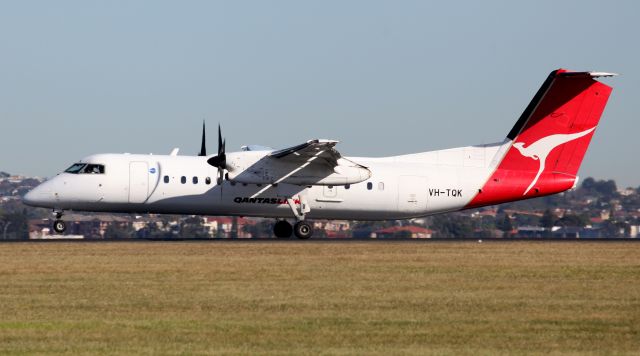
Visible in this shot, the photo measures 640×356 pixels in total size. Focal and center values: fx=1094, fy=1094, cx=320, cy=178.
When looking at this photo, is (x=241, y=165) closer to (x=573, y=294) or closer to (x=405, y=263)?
(x=405, y=263)

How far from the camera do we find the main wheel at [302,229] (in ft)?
119

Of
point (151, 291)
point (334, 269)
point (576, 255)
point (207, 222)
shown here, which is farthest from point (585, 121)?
point (207, 222)

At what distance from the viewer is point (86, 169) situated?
34844 mm

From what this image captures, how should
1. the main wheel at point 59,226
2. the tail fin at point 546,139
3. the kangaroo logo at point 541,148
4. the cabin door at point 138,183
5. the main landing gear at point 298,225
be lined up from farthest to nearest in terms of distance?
the kangaroo logo at point 541,148, the tail fin at point 546,139, the main landing gear at point 298,225, the main wheel at point 59,226, the cabin door at point 138,183

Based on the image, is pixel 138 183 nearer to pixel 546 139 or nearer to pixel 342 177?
pixel 342 177

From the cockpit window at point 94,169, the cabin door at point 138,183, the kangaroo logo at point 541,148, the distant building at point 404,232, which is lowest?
the distant building at point 404,232

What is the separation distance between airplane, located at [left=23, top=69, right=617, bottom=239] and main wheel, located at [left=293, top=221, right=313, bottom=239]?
33 mm

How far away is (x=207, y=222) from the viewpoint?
7969 cm

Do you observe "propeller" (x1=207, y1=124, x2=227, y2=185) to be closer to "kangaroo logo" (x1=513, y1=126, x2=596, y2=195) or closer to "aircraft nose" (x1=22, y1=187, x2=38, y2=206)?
"aircraft nose" (x1=22, y1=187, x2=38, y2=206)

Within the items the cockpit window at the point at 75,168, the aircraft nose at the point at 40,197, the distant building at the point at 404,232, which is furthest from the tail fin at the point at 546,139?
the distant building at the point at 404,232

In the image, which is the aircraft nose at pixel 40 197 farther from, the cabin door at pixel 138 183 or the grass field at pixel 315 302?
the grass field at pixel 315 302

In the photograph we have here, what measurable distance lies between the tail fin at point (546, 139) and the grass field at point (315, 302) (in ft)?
25.8

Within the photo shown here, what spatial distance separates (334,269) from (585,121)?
16.1m

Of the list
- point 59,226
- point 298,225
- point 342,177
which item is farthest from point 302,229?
point 59,226
